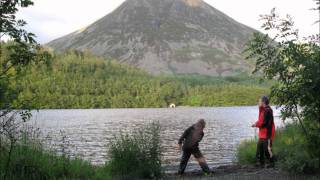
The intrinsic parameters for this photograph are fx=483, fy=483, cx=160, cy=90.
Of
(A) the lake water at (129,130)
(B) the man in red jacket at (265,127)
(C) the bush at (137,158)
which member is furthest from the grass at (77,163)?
(B) the man in red jacket at (265,127)

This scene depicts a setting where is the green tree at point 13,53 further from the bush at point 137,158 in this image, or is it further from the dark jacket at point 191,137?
the dark jacket at point 191,137

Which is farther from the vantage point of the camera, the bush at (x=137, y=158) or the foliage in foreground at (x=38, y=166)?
the bush at (x=137, y=158)

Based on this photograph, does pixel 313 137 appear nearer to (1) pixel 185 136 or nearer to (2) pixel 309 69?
(2) pixel 309 69

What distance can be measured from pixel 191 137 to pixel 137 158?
2642 millimetres

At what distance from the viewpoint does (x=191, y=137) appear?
18.0m

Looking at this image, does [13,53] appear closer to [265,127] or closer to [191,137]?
[191,137]

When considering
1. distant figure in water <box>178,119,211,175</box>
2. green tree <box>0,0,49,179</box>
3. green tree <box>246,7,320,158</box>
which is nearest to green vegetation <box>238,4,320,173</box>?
green tree <box>246,7,320,158</box>

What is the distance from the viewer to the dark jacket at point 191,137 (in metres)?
17.9

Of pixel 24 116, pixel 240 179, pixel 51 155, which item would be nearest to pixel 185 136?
pixel 240 179

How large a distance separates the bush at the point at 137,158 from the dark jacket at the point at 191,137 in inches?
72.8

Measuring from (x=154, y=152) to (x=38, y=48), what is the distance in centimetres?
756

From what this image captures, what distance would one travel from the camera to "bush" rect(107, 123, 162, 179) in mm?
16109

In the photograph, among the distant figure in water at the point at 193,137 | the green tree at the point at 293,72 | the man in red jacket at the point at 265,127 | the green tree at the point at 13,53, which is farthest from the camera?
the man in red jacket at the point at 265,127

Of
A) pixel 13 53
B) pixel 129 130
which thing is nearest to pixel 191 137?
pixel 13 53
